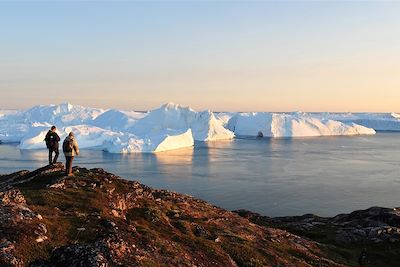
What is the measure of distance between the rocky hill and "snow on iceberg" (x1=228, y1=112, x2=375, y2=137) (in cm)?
14649

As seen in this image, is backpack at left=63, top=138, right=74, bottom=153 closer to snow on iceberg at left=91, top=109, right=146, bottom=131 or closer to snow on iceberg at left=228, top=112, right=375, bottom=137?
snow on iceberg at left=91, top=109, right=146, bottom=131

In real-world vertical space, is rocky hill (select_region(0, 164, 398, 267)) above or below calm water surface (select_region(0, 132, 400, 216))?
above

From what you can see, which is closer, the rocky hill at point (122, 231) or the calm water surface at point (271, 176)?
the rocky hill at point (122, 231)

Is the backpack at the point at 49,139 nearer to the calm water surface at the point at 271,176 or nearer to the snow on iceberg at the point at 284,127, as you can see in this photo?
the calm water surface at the point at 271,176

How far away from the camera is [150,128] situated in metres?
143

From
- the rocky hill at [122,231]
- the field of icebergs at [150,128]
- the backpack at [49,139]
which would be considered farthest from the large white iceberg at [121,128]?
the rocky hill at [122,231]

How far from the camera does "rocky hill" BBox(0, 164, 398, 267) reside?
1156 cm

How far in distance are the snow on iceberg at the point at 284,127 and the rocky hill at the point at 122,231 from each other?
146m

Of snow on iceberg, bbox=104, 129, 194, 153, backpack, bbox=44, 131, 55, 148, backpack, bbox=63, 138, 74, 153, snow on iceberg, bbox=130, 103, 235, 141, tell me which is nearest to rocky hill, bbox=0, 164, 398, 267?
backpack, bbox=44, 131, 55, 148

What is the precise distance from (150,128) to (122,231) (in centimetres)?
13006

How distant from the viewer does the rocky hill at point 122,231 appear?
11.6 m

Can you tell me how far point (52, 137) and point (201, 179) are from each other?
44487 mm

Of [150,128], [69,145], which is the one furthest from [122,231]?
[150,128]

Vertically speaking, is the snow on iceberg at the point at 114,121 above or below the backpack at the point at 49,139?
above
